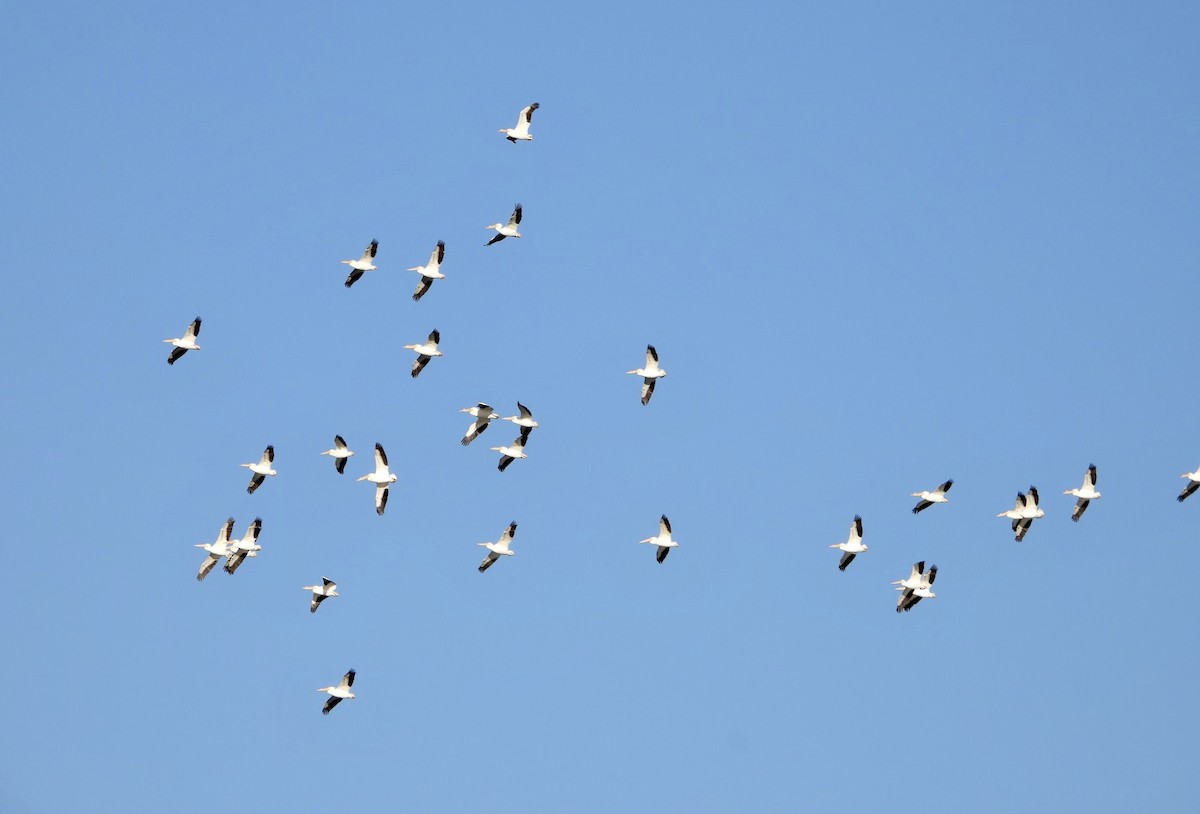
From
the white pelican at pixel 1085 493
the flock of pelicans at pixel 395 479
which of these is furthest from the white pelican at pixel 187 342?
the white pelican at pixel 1085 493

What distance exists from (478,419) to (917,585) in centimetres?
1530

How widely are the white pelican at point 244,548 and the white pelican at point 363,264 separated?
8.37m

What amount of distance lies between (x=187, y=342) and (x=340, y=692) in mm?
12397

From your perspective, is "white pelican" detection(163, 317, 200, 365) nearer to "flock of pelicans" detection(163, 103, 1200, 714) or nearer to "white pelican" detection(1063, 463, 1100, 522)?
"flock of pelicans" detection(163, 103, 1200, 714)

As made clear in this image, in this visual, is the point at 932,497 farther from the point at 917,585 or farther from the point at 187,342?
the point at 187,342


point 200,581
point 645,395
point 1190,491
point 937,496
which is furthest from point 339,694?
point 1190,491

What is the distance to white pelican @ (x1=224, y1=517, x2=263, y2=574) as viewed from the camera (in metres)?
106

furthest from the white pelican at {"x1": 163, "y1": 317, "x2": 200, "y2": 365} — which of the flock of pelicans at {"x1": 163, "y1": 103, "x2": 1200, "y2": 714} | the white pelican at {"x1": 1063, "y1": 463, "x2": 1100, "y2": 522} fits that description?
the white pelican at {"x1": 1063, "y1": 463, "x2": 1100, "y2": 522}

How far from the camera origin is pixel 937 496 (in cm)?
10781

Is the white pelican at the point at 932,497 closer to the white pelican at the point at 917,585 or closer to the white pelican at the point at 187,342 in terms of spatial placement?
the white pelican at the point at 917,585

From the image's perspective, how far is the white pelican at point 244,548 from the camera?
348 feet

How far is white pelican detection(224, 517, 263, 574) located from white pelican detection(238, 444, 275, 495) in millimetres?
1167

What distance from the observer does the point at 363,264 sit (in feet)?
350

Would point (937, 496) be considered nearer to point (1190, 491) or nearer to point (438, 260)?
point (1190, 491)
